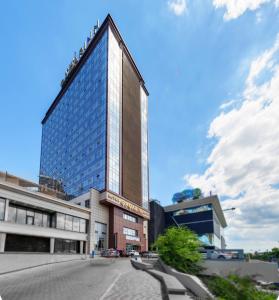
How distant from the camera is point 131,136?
231 ft

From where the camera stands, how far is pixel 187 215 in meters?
102

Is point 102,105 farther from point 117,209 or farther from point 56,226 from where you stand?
point 56,226

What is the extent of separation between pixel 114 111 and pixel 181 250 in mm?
39952

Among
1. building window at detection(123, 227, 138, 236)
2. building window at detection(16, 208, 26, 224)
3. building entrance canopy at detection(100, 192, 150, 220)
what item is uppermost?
building entrance canopy at detection(100, 192, 150, 220)

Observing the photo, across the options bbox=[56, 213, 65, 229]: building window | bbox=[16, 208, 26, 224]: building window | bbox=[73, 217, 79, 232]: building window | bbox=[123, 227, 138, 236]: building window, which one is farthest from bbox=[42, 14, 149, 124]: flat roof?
bbox=[16, 208, 26, 224]: building window

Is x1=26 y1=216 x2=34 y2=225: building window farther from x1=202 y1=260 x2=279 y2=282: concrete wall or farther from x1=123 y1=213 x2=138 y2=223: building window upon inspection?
x1=123 y1=213 x2=138 y2=223: building window

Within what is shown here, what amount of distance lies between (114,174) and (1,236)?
31243mm

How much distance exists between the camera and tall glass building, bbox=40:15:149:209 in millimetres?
59094

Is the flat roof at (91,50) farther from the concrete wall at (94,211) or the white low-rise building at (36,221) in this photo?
the white low-rise building at (36,221)

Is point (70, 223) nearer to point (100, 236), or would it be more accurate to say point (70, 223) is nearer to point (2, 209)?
point (100, 236)

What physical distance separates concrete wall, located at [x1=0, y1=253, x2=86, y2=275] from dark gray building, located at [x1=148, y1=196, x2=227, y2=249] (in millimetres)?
58987

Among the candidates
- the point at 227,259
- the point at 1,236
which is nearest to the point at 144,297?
the point at 1,236

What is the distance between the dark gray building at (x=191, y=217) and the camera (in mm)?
92062

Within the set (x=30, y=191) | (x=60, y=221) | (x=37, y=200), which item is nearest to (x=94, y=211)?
(x=60, y=221)
